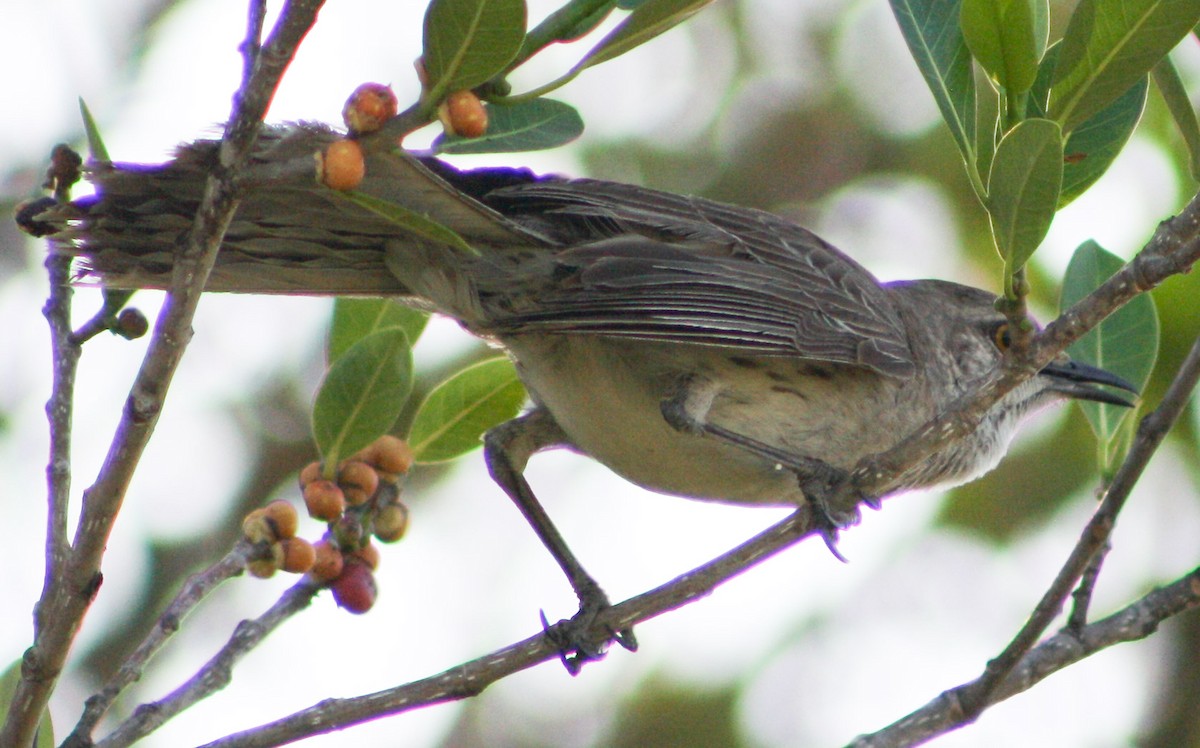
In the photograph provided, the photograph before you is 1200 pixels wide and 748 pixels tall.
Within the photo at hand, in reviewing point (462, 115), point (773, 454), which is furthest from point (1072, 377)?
point (462, 115)

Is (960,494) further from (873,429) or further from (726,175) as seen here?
(873,429)

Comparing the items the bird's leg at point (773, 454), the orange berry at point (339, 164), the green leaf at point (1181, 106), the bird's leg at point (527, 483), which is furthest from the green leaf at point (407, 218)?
the bird's leg at point (527, 483)

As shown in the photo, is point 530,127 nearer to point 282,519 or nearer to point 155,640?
point 282,519

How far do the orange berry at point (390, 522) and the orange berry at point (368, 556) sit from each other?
5 cm

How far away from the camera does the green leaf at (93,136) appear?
131 inches

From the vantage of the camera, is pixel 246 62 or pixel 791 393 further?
pixel 791 393

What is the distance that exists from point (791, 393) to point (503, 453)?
44.1 inches

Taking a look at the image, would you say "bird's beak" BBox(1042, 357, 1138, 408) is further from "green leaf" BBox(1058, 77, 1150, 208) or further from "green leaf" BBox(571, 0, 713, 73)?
"green leaf" BBox(571, 0, 713, 73)

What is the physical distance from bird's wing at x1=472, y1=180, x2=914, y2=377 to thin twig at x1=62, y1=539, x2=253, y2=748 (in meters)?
1.26

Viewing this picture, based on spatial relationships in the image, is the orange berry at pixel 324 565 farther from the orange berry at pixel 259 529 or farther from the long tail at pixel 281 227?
the long tail at pixel 281 227

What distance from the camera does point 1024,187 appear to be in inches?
122

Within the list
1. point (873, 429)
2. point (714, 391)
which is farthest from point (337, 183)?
point (873, 429)

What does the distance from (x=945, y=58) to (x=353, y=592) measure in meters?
2.22

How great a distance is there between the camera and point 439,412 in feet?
14.0
